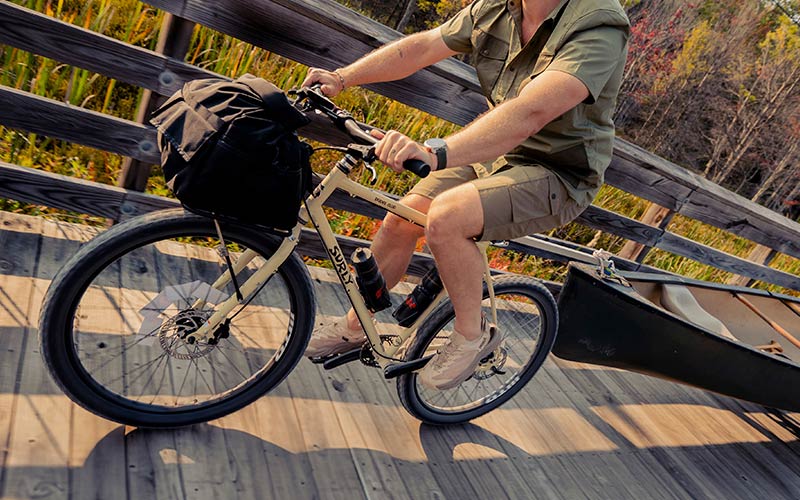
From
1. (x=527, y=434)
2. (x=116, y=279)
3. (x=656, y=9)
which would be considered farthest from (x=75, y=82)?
(x=656, y=9)

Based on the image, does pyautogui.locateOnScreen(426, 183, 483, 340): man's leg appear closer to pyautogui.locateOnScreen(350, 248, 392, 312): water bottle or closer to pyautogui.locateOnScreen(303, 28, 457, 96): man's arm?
pyautogui.locateOnScreen(350, 248, 392, 312): water bottle

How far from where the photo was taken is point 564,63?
86.0 inches

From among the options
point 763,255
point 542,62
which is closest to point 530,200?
point 542,62

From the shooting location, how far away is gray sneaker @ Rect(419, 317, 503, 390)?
2.66 meters

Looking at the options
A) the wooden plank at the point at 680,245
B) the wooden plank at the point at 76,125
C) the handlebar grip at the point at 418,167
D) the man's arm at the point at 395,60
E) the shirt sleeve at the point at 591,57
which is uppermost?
the shirt sleeve at the point at 591,57

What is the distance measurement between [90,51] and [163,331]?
128cm

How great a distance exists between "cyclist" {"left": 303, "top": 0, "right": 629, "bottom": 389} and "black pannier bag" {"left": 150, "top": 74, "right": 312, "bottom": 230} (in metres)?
0.33

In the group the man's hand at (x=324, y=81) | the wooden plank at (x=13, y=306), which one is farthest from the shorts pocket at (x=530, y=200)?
the wooden plank at (x=13, y=306)

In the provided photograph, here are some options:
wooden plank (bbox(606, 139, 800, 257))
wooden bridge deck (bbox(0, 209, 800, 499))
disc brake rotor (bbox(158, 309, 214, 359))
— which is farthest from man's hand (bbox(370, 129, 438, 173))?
wooden plank (bbox(606, 139, 800, 257))

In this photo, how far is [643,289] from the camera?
3.69 metres

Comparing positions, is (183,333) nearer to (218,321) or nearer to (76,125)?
(218,321)

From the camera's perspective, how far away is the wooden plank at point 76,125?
272 cm

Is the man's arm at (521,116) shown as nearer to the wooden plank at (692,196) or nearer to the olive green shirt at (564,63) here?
the olive green shirt at (564,63)

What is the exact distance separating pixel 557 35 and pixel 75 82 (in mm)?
2972
